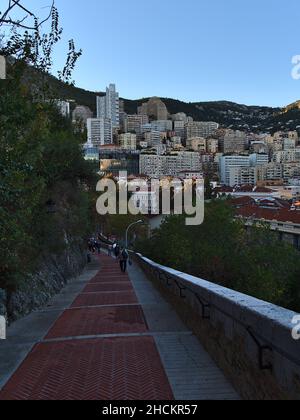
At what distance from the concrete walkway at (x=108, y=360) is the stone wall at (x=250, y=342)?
0.91 feet

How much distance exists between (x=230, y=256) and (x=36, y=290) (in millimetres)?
11704

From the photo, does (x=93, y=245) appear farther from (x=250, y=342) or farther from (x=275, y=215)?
(x=250, y=342)

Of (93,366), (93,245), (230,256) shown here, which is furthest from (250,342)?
(93,245)

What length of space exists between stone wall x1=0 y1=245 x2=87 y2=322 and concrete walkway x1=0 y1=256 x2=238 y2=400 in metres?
0.53

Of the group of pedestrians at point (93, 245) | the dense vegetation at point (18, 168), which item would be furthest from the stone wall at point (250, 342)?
the group of pedestrians at point (93, 245)

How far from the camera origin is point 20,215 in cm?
812

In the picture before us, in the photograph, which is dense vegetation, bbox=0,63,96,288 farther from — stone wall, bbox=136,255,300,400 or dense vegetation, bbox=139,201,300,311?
dense vegetation, bbox=139,201,300,311

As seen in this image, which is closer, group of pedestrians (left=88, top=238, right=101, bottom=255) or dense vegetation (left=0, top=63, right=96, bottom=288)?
dense vegetation (left=0, top=63, right=96, bottom=288)

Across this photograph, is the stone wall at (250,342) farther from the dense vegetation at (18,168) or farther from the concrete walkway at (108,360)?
the dense vegetation at (18,168)

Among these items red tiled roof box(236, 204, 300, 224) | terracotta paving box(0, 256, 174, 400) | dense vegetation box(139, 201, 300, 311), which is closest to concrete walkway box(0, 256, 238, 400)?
terracotta paving box(0, 256, 174, 400)

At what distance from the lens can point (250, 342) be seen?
476 cm

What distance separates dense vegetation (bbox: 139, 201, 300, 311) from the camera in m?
21.1
